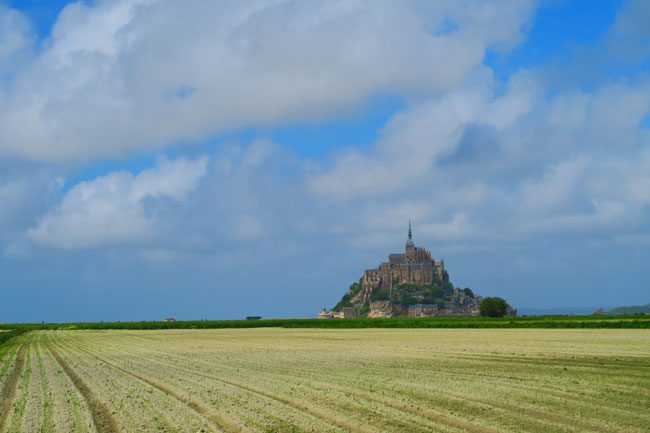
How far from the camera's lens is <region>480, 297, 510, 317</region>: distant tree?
534 feet

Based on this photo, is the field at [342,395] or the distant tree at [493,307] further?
the distant tree at [493,307]

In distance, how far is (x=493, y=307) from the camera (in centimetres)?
16375

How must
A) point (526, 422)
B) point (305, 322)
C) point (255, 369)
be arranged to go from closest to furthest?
1. point (526, 422)
2. point (255, 369)
3. point (305, 322)

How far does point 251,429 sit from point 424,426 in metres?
4.08

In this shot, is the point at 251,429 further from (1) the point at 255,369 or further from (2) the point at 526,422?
(1) the point at 255,369

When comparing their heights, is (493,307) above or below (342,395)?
above

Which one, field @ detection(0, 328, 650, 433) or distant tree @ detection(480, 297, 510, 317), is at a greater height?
distant tree @ detection(480, 297, 510, 317)

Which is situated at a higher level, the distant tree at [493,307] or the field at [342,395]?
the distant tree at [493,307]

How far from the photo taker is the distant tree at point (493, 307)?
16288 centimetres

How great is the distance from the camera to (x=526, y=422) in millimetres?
16875

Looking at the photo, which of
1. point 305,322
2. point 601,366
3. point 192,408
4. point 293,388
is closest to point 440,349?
point 601,366

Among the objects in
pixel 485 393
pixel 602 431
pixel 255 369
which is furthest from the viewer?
pixel 255 369

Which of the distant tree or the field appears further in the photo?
the distant tree

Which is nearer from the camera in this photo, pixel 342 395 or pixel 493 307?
pixel 342 395
